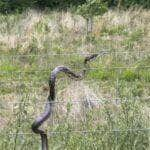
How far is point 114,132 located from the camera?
4508 mm

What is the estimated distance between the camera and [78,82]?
794cm

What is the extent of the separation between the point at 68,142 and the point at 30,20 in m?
10.2

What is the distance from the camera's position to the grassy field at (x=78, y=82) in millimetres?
4568

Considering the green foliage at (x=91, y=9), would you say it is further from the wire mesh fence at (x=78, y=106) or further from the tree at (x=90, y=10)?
the wire mesh fence at (x=78, y=106)

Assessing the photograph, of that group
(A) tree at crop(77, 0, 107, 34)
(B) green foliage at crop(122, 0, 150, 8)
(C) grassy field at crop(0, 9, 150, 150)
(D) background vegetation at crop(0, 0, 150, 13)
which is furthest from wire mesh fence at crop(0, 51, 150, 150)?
(B) green foliage at crop(122, 0, 150, 8)

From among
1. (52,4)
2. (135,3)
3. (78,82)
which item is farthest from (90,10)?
(78,82)

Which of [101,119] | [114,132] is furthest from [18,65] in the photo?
[114,132]

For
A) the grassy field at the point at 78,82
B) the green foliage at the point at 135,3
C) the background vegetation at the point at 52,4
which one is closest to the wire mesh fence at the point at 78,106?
the grassy field at the point at 78,82

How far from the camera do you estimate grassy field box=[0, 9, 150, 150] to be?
15.0 ft

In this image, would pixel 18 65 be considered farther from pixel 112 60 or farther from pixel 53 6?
pixel 53 6

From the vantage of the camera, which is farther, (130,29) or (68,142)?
(130,29)

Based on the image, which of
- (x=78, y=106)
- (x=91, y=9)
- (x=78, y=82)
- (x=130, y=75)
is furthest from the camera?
(x=91, y=9)

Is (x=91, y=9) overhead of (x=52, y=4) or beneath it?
beneath

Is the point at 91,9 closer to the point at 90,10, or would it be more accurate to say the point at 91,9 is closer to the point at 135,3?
the point at 90,10
